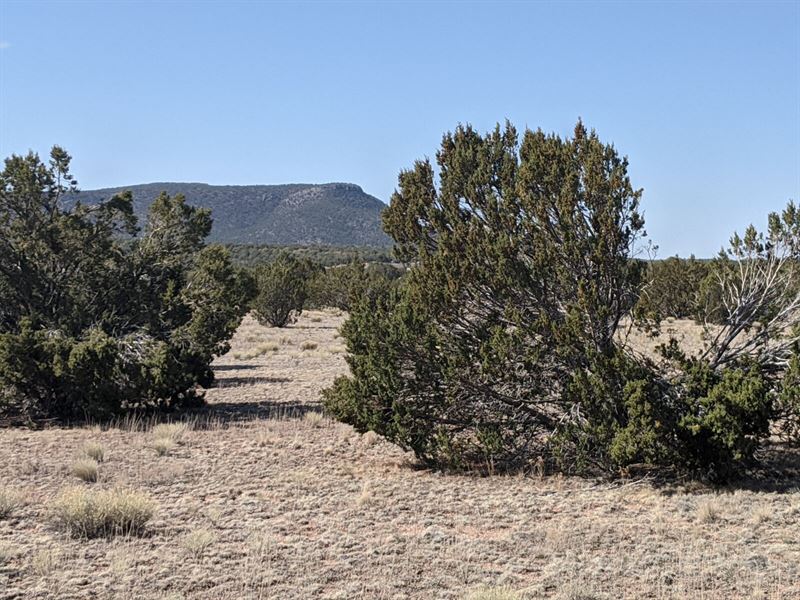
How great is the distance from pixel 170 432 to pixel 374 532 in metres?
5.96

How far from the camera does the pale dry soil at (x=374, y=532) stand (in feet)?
20.7

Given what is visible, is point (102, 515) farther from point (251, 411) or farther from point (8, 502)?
point (251, 411)

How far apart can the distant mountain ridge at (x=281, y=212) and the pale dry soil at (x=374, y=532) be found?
330 feet

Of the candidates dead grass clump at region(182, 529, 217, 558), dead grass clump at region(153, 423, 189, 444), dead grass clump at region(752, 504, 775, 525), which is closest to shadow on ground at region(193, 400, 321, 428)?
dead grass clump at region(153, 423, 189, 444)

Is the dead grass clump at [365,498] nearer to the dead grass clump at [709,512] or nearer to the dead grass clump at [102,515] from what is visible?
the dead grass clump at [102,515]

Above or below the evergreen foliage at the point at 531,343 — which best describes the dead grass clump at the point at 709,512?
below

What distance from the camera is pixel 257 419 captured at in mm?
14586

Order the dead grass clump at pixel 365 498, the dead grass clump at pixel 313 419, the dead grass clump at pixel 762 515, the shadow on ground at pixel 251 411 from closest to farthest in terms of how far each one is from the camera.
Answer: the dead grass clump at pixel 762 515 → the dead grass clump at pixel 365 498 → the dead grass clump at pixel 313 419 → the shadow on ground at pixel 251 411

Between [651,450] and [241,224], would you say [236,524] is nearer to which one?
[651,450]

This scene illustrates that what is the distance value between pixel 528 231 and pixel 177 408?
8.67 metres

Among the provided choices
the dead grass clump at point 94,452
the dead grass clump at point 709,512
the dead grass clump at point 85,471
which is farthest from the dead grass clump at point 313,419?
the dead grass clump at point 709,512

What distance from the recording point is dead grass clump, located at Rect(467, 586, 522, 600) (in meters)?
5.78

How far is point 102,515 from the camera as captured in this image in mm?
7668

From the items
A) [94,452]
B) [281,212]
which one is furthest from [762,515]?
[281,212]
